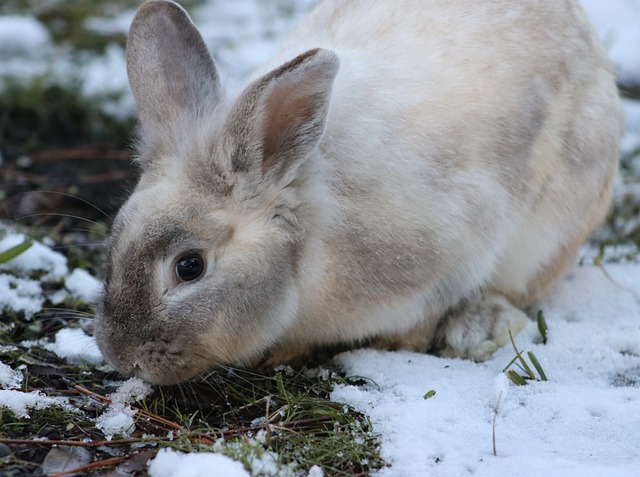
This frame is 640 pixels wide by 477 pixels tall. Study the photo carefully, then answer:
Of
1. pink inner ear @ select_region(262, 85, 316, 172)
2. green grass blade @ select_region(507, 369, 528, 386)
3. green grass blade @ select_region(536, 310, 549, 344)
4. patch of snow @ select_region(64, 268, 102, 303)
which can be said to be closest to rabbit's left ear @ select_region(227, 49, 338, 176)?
pink inner ear @ select_region(262, 85, 316, 172)

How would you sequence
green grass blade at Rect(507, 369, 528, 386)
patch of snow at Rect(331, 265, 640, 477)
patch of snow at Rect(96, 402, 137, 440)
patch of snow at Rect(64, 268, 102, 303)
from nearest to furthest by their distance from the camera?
patch of snow at Rect(331, 265, 640, 477) → patch of snow at Rect(96, 402, 137, 440) → green grass blade at Rect(507, 369, 528, 386) → patch of snow at Rect(64, 268, 102, 303)

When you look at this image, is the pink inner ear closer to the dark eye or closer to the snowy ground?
the dark eye

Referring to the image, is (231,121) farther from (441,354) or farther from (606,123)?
(606,123)

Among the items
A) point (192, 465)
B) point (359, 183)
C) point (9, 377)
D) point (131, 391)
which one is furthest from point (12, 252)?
point (192, 465)

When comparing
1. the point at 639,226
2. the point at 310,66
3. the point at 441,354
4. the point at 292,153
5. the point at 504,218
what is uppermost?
the point at 310,66

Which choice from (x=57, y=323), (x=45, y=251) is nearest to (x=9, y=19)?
(x=45, y=251)

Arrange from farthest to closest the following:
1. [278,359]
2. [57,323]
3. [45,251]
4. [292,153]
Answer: [45,251]
[57,323]
[278,359]
[292,153]

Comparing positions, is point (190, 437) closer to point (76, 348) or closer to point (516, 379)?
point (76, 348)

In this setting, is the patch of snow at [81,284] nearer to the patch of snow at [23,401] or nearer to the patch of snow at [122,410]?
the patch of snow at [122,410]
